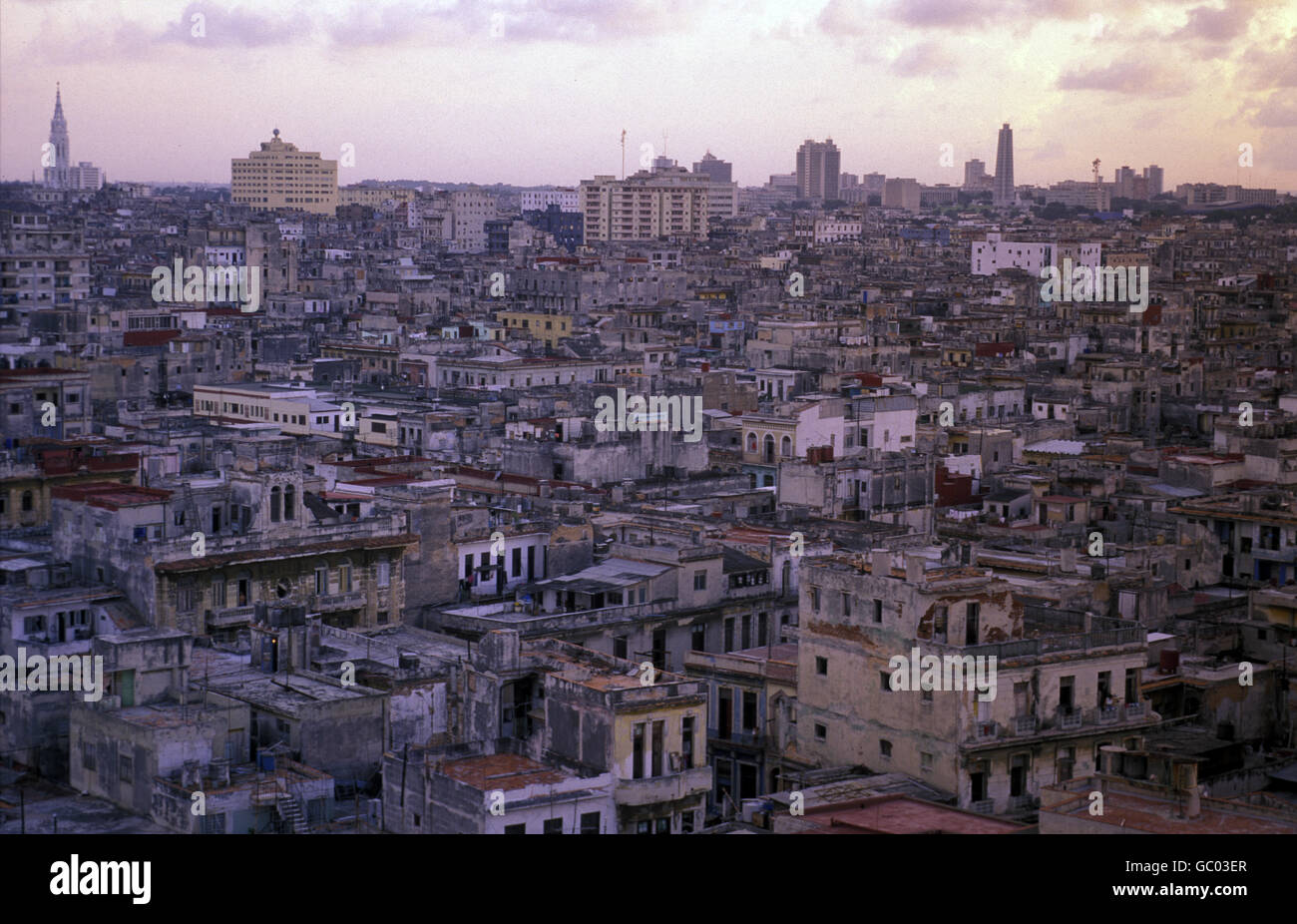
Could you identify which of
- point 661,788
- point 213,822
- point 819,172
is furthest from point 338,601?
point 819,172

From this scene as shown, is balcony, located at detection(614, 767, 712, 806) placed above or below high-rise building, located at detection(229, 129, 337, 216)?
below

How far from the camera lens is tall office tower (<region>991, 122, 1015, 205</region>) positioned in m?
141

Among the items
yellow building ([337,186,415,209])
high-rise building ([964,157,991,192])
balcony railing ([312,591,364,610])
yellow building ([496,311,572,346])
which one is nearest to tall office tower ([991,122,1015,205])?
high-rise building ([964,157,991,192])

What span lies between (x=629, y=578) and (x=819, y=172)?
517 feet

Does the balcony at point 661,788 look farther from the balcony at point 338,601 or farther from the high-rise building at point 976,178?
the high-rise building at point 976,178

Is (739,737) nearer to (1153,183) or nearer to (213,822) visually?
(213,822)

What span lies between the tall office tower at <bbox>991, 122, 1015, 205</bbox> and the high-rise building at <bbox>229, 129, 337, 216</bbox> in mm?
45950

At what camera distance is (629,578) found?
76.8 ft

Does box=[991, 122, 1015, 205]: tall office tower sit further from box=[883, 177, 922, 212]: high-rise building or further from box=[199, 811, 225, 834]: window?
box=[199, 811, 225, 834]: window

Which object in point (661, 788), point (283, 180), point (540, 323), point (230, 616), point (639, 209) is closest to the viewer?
point (661, 788)

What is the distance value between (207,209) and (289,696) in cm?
9578

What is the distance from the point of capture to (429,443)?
35812 millimetres

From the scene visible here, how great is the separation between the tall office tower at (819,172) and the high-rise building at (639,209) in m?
47.8

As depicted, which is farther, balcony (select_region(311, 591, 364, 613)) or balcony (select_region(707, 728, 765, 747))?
Result: balcony (select_region(311, 591, 364, 613))
